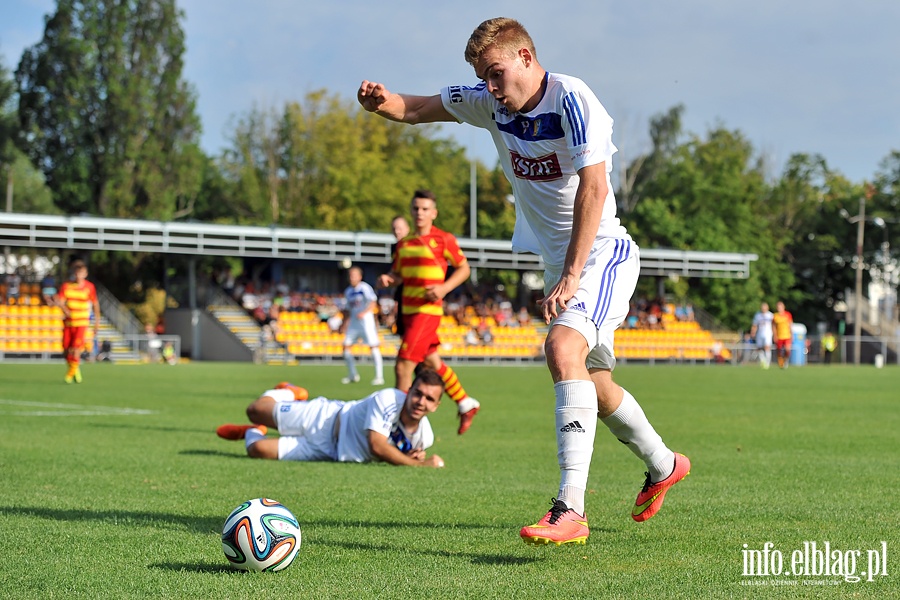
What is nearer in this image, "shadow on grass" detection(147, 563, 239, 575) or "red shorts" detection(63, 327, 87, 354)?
"shadow on grass" detection(147, 563, 239, 575)

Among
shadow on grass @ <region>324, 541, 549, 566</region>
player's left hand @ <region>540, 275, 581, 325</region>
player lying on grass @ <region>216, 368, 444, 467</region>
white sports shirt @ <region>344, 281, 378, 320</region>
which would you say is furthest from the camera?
white sports shirt @ <region>344, 281, 378, 320</region>

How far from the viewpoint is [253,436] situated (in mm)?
9023

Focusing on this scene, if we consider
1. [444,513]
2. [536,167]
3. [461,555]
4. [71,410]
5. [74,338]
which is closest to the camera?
[461,555]

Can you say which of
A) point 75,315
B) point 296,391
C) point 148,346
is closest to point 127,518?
point 296,391

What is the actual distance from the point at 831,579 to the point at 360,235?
42.7 meters

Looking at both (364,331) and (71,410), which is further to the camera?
(364,331)

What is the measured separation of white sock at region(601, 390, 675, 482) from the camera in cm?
529

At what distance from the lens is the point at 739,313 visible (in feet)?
205

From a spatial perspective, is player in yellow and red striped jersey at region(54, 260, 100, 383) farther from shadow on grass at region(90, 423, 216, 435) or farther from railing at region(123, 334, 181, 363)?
railing at region(123, 334, 181, 363)

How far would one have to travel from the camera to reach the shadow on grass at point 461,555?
4.52m

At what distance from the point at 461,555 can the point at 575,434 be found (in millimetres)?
726

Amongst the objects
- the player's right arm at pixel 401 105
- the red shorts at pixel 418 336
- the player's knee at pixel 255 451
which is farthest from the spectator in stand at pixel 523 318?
the player's right arm at pixel 401 105

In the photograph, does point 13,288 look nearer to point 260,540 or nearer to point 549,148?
point 549,148

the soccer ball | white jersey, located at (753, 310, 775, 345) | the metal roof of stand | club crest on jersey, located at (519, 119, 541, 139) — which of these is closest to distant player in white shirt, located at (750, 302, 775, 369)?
white jersey, located at (753, 310, 775, 345)
